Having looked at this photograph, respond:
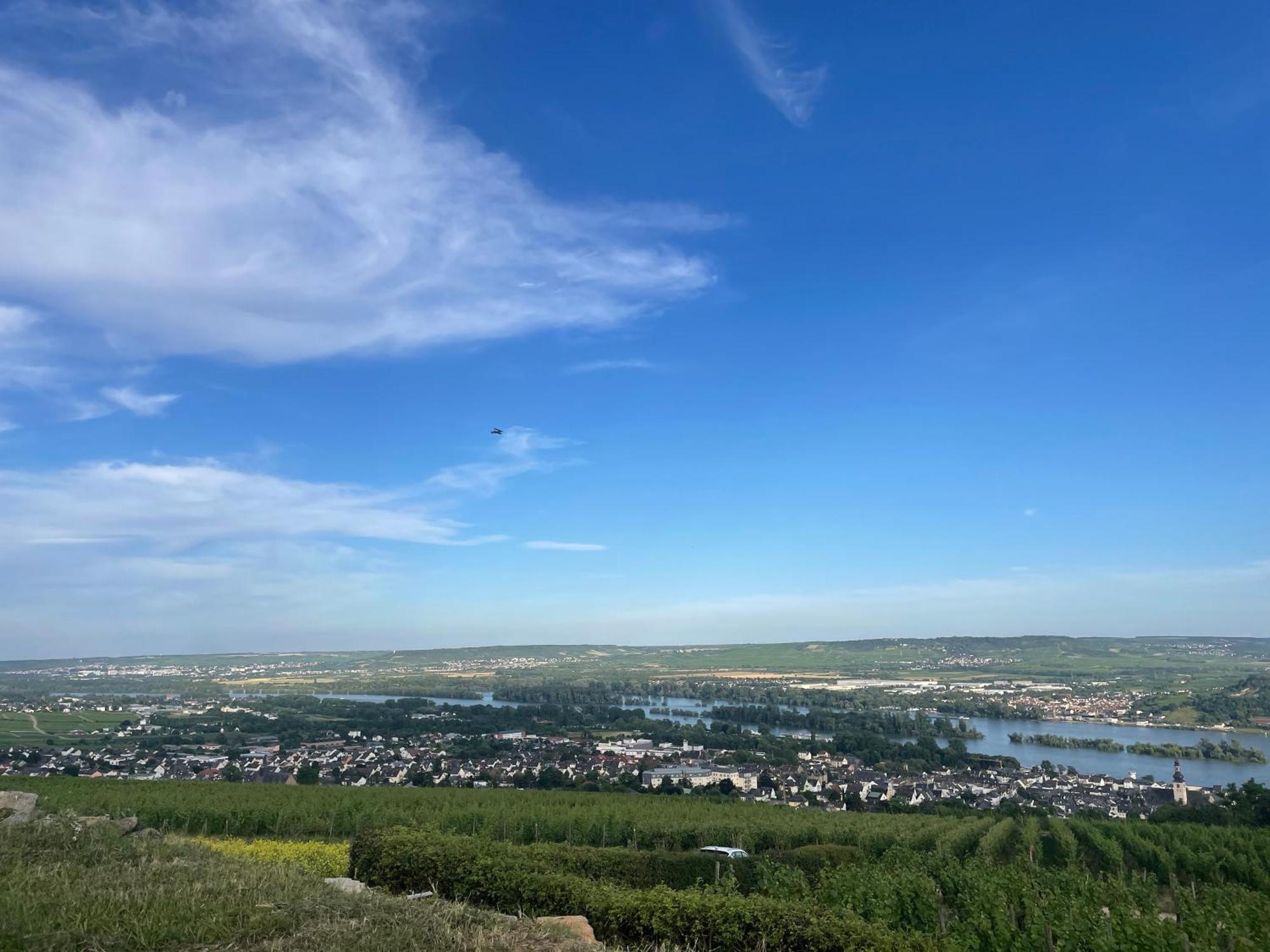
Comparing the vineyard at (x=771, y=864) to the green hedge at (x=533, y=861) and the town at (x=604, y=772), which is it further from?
the town at (x=604, y=772)

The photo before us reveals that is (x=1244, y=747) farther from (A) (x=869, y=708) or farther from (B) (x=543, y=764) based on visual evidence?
(B) (x=543, y=764)

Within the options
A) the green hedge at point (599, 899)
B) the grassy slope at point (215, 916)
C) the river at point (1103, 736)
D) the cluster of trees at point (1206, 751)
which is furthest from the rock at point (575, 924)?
the cluster of trees at point (1206, 751)

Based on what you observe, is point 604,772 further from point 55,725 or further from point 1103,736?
point 1103,736

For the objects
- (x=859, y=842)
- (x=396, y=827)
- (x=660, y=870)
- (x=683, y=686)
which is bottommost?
(x=683, y=686)

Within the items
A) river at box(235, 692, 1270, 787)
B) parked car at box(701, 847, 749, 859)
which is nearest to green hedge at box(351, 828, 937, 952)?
parked car at box(701, 847, 749, 859)

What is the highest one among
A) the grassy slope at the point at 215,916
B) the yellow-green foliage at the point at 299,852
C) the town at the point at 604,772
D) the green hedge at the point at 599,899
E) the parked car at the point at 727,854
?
the grassy slope at the point at 215,916

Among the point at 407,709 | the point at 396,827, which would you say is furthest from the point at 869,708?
the point at 396,827
